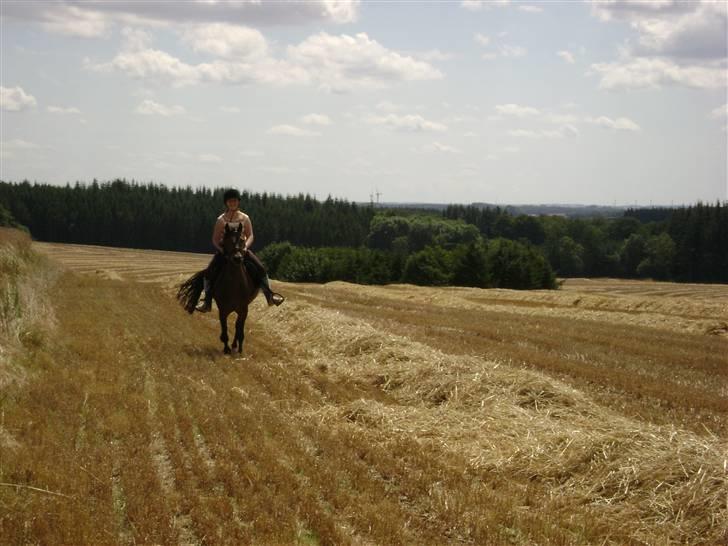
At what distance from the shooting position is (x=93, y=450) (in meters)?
7.98

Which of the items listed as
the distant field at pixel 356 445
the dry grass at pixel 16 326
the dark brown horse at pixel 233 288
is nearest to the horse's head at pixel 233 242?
the dark brown horse at pixel 233 288

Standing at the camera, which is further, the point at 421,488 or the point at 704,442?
the point at 704,442

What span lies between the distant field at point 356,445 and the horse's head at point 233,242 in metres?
1.94

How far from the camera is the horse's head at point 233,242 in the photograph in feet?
50.8

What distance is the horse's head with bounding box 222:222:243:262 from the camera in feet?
50.8

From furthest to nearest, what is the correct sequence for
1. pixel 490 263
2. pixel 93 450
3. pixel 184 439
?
1. pixel 490 263
2. pixel 184 439
3. pixel 93 450

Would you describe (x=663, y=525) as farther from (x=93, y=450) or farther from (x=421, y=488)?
(x=93, y=450)

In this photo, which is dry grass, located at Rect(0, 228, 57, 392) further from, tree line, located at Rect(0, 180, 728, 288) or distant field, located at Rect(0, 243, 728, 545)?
tree line, located at Rect(0, 180, 728, 288)

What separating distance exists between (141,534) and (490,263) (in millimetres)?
67779

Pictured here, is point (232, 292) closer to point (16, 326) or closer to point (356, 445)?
point (16, 326)

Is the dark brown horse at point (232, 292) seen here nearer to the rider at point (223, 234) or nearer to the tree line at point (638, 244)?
the rider at point (223, 234)

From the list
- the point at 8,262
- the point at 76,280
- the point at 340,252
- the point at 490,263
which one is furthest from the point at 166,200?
the point at 8,262

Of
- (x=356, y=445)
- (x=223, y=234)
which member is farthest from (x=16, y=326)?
(x=356, y=445)

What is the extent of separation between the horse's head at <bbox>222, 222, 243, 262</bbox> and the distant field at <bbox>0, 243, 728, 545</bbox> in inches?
76.5
